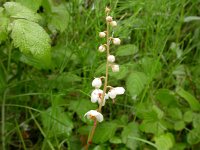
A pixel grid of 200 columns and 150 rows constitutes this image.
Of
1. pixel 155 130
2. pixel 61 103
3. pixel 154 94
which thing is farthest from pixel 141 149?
pixel 61 103

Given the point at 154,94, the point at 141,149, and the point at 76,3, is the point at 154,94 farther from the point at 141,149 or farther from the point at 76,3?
the point at 76,3

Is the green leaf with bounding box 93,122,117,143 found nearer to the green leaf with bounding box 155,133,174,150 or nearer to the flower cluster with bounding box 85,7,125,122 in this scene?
the green leaf with bounding box 155,133,174,150

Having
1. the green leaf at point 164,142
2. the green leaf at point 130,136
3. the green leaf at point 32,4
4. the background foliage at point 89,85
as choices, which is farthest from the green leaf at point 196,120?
the green leaf at point 32,4

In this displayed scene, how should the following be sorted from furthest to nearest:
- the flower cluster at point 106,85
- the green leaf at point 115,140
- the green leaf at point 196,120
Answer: the green leaf at point 196,120 < the green leaf at point 115,140 < the flower cluster at point 106,85

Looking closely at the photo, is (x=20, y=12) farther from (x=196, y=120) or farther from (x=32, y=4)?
(x=196, y=120)

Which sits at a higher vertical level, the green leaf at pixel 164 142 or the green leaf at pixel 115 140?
the green leaf at pixel 115 140

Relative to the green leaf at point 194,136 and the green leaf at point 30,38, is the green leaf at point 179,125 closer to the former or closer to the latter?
the green leaf at point 194,136

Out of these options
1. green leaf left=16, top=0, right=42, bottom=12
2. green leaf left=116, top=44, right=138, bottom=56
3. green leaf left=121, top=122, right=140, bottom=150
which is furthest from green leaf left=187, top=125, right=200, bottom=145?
green leaf left=16, top=0, right=42, bottom=12
